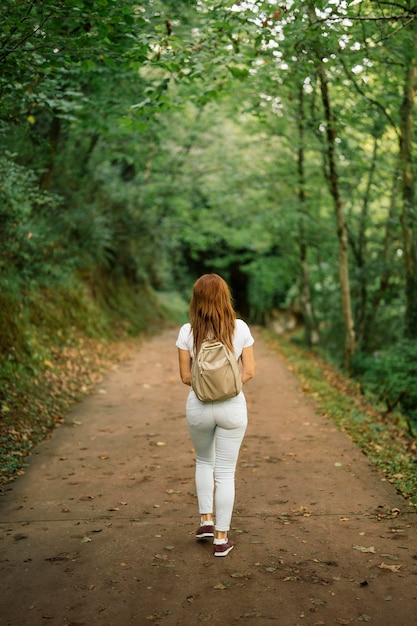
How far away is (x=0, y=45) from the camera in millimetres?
6859

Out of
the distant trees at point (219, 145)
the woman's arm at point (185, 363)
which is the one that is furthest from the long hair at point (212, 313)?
the distant trees at point (219, 145)

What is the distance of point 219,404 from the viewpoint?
4.79 metres

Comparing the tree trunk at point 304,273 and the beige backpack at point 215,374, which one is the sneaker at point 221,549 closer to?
the beige backpack at point 215,374

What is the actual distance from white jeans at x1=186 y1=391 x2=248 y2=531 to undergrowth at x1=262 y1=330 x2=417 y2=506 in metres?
2.33

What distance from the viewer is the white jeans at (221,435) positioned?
4.79 meters

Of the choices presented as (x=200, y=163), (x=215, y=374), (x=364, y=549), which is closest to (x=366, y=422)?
(x=364, y=549)

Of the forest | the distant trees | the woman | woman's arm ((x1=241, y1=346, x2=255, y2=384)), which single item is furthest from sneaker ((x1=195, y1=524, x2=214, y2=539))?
the distant trees

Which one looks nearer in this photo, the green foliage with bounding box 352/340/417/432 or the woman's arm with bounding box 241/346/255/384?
the woman's arm with bounding box 241/346/255/384

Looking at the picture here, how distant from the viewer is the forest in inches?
308

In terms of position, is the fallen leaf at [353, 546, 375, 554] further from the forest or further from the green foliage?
the green foliage

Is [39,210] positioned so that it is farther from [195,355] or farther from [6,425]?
[195,355]

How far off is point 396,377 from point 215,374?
898cm

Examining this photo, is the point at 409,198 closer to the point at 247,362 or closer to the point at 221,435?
the point at 247,362

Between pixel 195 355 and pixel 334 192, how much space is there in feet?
36.1
